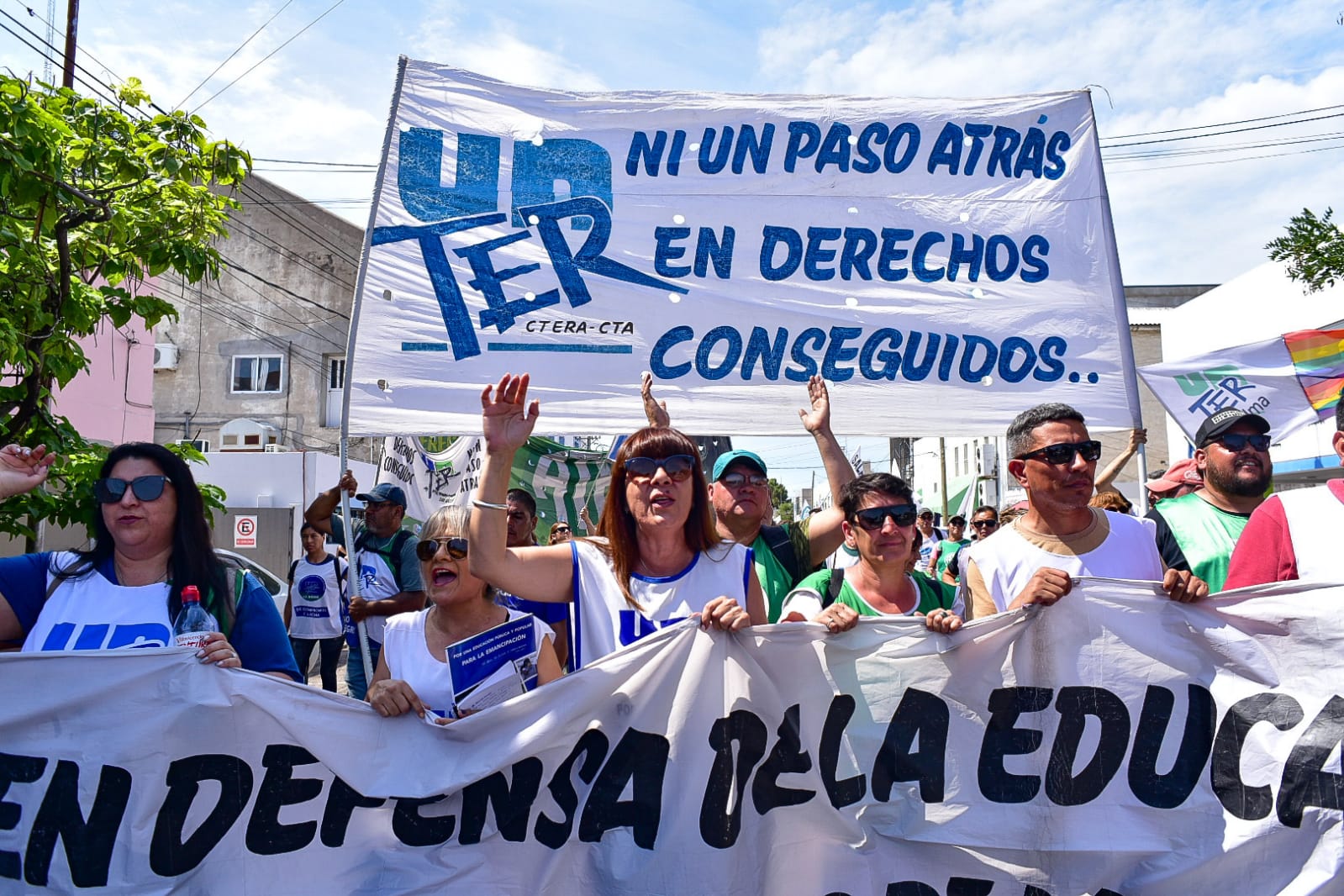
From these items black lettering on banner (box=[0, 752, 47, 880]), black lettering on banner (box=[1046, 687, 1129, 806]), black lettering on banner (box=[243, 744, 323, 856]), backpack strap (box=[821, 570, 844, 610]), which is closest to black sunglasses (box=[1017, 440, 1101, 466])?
black lettering on banner (box=[1046, 687, 1129, 806])

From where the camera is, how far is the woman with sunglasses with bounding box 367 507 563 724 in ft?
10.4

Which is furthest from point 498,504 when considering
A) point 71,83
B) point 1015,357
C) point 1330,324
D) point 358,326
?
point 1330,324

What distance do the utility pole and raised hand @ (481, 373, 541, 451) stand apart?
34.9 ft

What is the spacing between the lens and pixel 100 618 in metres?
2.97

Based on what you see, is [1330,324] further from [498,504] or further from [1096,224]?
[498,504]

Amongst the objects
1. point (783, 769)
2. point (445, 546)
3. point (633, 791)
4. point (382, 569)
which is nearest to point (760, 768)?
point (783, 769)

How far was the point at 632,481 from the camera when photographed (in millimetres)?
3143

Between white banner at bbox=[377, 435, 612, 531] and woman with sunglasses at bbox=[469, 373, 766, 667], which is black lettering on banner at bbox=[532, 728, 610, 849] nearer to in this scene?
woman with sunglasses at bbox=[469, 373, 766, 667]

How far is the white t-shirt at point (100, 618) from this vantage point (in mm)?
2945

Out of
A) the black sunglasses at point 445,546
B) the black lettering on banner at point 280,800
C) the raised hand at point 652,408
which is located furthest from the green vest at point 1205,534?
the black lettering on banner at point 280,800

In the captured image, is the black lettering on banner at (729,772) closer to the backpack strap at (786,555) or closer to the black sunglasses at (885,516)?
the black sunglasses at (885,516)

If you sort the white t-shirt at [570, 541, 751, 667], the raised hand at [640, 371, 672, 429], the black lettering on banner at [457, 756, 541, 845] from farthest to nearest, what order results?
the raised hand at [640, 371, 672, 429] → the white t-shirt at [570, 541, 751, 667] → the black lettering on banner at [457, 756, 541, 845]

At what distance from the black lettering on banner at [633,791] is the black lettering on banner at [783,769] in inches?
10.5

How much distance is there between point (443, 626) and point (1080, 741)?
1886 millimetres
